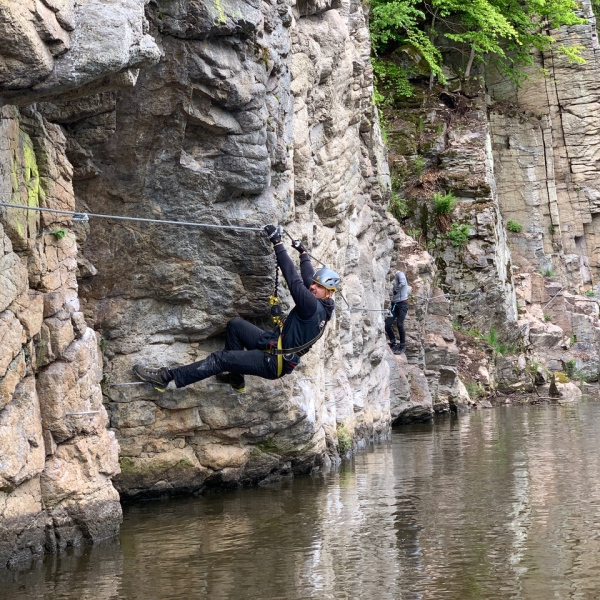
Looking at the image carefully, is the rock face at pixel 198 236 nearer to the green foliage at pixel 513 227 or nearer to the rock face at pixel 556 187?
the rock face at pixel 556 187

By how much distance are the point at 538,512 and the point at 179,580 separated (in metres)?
3.83

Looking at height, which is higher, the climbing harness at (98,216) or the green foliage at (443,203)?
the green foliage at (443,203)

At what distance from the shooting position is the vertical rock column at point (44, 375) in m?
7.92

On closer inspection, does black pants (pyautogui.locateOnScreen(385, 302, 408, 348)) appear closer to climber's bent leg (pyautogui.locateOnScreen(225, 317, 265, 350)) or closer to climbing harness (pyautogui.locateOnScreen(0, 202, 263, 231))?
climber's bent leg (pyautogui.locateOnScreen(225, 317, 265, 350))

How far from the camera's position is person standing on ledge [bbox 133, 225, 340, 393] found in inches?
412

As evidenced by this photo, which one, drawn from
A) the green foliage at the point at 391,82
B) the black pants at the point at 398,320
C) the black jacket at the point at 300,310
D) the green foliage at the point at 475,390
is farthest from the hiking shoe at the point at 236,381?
the green foliage at the point at 391,82

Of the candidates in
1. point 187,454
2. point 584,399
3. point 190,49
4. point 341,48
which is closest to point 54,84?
point 190,49

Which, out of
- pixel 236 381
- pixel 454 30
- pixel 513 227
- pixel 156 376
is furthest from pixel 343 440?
pixel 513 227

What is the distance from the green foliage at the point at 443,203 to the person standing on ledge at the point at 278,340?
17.8m

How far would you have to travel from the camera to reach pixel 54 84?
→ 700 cm

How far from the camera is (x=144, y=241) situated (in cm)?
1077

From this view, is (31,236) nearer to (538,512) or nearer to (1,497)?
(1,497)

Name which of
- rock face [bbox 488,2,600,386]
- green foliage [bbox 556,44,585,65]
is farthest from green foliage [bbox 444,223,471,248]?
green foliage [bbox 556,44,585,65]

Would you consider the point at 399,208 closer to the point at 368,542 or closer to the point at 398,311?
the point at 398,311
